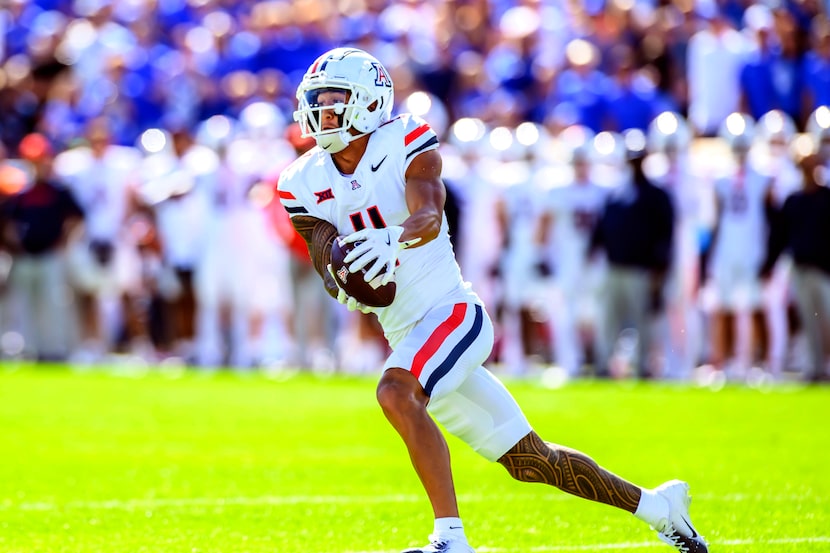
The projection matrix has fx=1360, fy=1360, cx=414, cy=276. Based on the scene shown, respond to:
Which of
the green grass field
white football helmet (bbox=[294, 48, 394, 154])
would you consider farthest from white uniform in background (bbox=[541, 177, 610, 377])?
white football helmet (bbox=[294, 48, 394, 154])

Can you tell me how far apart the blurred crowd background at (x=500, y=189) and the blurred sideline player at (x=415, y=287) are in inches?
283

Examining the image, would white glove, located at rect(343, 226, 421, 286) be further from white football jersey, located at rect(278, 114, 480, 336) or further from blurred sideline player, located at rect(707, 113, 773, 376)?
blurred sideline player, located at rect(707, 113, 773, 376)

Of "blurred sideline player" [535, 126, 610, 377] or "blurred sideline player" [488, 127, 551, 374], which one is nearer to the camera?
"blurred sideline player" [535, 126, 610, 377]

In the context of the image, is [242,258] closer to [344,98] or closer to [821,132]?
[821,132]

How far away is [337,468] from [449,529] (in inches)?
131

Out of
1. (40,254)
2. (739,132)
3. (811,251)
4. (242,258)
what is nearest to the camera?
(811,251)

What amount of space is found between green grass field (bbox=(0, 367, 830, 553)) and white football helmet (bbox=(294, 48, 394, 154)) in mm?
1658

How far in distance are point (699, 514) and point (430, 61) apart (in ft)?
32.1

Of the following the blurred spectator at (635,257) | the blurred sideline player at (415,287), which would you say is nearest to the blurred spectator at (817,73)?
the blurred spectator at (635,257)

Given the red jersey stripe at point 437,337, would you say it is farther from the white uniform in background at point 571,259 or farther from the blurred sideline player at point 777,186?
the white uniform in background at point 571,259

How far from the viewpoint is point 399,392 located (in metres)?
4.77

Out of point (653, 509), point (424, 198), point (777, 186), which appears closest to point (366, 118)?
point (424, 198)

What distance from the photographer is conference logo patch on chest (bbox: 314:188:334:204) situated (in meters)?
5.29

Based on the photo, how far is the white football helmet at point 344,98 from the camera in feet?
17.0
